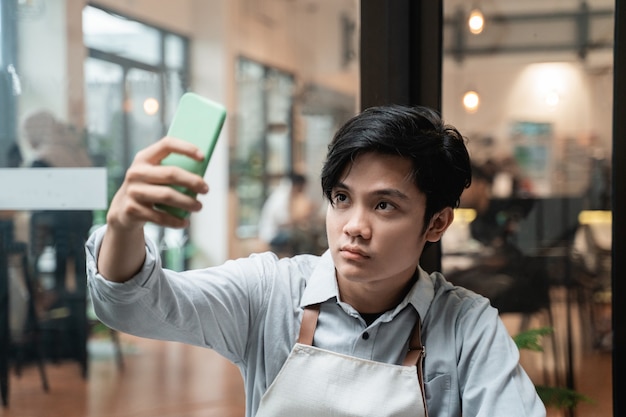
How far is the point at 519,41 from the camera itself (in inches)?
86.4

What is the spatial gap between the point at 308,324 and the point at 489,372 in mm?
347

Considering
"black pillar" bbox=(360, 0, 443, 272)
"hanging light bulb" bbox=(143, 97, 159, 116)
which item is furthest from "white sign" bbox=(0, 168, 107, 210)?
"black pillar" bbox=(360, 0, 443, 272)

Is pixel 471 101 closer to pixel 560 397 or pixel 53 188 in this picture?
pixel 560 397

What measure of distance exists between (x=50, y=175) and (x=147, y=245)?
132 cm

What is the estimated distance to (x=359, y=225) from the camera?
4.37ft

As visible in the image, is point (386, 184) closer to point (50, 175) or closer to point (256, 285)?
point (256, 285)

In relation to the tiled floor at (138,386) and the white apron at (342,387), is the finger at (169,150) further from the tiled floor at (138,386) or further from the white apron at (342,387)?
the tiled floor at (138,386)

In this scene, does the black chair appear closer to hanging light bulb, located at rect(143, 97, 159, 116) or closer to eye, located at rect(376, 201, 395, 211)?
hanging light bulb, located at rect(143, 97, 159, 116)

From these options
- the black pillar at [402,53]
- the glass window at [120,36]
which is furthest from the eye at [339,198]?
the glass window at [120,36]

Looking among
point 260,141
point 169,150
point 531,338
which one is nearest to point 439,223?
point 169,150

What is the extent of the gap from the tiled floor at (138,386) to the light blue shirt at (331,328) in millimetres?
956

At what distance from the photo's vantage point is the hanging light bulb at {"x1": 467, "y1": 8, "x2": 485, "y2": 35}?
2.19 m

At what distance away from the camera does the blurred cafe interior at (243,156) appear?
218 cm

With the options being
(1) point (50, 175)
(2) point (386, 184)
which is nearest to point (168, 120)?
(1) point (50, 175)
